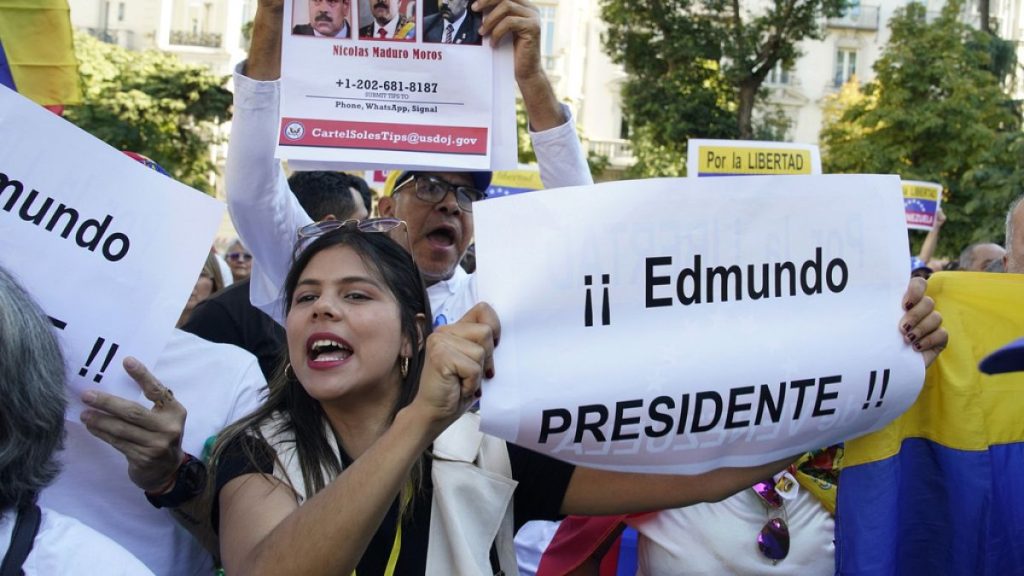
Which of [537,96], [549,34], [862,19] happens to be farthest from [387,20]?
[862,19]

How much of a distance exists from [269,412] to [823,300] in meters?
1.14

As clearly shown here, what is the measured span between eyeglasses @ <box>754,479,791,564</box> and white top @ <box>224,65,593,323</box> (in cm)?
91

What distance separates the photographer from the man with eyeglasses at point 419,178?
293 cm

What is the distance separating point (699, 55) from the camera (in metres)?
25.0

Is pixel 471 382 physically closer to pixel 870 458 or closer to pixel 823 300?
pixel 823 300

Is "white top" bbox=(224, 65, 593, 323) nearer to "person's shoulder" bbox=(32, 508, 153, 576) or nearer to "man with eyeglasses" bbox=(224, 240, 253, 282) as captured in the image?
"person's shoulder" bbox=(32, 508, 153, 576)

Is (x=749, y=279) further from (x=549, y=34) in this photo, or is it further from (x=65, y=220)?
(x=549, y=34)

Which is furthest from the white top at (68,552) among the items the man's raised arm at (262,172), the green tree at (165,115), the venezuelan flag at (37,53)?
the green tree at (165,115)

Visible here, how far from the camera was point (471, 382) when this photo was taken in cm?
205

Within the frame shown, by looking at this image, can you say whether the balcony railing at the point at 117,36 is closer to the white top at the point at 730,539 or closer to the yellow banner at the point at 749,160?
the yellow banner at the point at 749,160

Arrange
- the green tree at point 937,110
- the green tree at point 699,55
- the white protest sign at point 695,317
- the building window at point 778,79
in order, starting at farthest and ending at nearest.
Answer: the building window at point 778,79 < the green tree at point 937,110 < the green tree at point 699,55 < the white protest sign at point 695,317

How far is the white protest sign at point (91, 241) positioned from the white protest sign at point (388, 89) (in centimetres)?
49

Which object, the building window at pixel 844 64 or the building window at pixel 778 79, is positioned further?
the building window at pixel 844 64

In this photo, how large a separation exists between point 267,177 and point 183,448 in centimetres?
82
